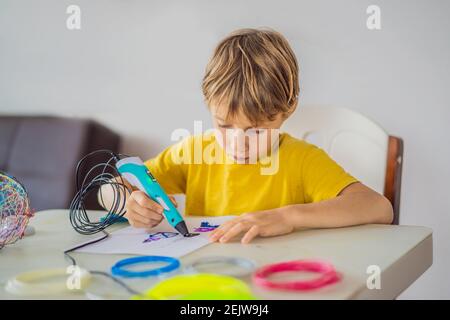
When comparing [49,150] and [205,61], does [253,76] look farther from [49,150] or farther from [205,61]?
[49,150]

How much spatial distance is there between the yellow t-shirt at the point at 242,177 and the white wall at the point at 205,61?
455mm

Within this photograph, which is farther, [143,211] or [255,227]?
[143,211]

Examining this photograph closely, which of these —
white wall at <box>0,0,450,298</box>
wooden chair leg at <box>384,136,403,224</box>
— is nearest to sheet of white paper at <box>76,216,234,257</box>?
wooden chair leg at <box>384,136,403,224</box>

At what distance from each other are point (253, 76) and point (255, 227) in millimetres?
320

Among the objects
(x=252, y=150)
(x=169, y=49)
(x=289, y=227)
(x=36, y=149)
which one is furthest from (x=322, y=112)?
(x=36, y=149)

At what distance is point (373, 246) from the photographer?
2.51 ft

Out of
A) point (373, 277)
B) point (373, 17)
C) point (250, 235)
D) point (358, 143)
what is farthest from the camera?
point (373, 17)

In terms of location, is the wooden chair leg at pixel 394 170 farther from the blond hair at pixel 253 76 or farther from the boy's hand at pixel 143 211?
the boy's hand at pixel 143 211

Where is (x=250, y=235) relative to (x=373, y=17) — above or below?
below

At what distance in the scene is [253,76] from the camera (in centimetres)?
101

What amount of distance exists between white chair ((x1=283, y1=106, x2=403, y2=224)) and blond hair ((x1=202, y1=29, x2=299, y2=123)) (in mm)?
249

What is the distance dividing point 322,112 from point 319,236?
21.3 inches

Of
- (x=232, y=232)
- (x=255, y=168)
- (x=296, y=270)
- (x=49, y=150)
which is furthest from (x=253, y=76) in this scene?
(x=49, y=150)

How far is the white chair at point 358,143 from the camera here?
3.81 ft
